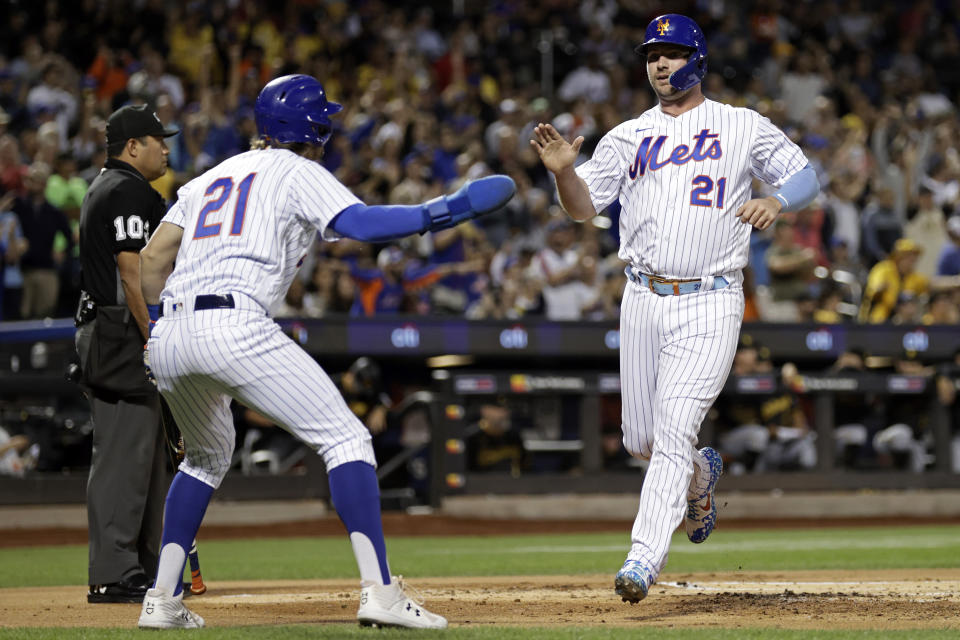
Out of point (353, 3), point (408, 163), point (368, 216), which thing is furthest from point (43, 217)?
point (368, 216)

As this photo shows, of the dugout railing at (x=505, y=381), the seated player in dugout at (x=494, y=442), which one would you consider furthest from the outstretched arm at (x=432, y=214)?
the seated player in dugout at (x=494, y=442)

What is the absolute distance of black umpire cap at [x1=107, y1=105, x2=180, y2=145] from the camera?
659 cm

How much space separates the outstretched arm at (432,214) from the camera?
14.8 feet

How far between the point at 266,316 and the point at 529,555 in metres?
5.02

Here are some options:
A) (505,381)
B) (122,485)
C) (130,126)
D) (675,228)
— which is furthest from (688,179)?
(505,381)

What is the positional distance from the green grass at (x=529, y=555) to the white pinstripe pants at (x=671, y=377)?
2636mm

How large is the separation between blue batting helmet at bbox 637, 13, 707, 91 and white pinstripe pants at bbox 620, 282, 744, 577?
903 millimetres

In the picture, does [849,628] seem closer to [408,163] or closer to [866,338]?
[866,338]

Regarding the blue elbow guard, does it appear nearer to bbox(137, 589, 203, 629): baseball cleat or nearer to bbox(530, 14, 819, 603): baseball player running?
bbox(530, 14, 819, 603): baseball player running

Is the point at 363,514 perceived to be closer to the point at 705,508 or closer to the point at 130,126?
the point at 705,508

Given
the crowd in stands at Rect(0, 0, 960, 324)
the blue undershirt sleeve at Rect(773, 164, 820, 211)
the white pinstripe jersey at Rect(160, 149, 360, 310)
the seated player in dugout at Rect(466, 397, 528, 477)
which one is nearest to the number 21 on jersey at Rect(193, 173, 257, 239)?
the white pinstripe jersey at Rect(160, 149, 360, 310)

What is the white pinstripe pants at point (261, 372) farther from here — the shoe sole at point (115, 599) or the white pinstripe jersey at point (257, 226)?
the shoe sole at point (115, 599)

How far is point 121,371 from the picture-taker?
6.38m

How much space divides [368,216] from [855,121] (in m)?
15.5
